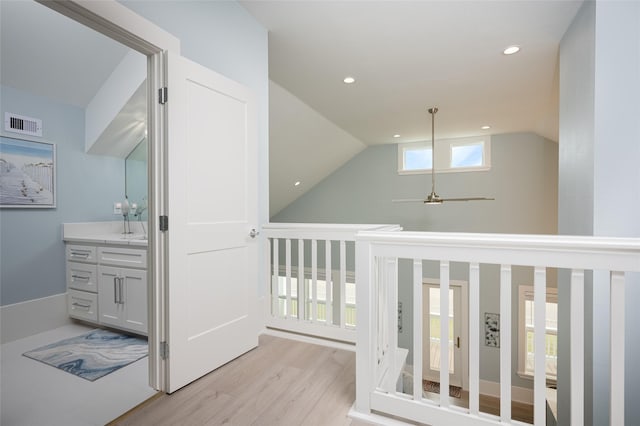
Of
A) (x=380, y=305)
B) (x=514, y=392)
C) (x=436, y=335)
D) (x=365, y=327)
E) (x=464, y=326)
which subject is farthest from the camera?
(x=436, y=335)

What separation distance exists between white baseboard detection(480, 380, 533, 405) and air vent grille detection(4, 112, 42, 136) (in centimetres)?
751

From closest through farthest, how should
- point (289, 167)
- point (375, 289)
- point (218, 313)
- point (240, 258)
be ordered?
point (375, 289)
point (218, 313)
point (240, 258)
point (289, 167)

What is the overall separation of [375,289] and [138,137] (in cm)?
308

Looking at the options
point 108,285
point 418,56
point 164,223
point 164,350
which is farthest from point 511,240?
point 108,285

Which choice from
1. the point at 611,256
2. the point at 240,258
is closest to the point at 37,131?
the point at 240,258

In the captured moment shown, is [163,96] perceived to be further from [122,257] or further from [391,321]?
[391,321]

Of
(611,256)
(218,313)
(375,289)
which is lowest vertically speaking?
(218,313)

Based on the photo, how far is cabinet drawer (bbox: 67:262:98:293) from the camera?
297 centimetres

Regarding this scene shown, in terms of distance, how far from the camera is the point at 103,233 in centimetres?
344

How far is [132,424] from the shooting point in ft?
5.23

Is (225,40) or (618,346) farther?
(225,40)

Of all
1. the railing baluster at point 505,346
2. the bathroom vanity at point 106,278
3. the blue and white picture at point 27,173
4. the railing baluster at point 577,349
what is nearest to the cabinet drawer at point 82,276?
the bathroom vanity at point 106,278

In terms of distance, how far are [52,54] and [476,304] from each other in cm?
362

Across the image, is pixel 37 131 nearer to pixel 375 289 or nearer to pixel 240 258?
pixel 240 258
